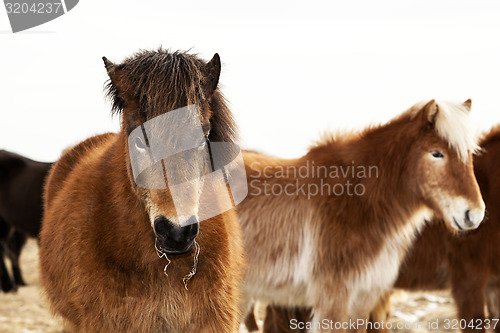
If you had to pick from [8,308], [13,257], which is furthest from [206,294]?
[13,257]

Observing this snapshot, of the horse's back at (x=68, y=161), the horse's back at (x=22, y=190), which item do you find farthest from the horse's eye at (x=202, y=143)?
the horse's back at (x=22, y=190)

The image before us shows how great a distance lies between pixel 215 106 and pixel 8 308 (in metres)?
5.89

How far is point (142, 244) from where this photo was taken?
7.35ft

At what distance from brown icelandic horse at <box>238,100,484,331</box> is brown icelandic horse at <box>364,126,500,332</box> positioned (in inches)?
14.9

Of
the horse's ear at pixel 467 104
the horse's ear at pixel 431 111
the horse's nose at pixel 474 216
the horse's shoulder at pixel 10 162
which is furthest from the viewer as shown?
the horse's shoulder at pixel 10 162

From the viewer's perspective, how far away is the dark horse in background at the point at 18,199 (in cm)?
723

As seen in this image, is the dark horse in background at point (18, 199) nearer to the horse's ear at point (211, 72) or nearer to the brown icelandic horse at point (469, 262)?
the brown icelandic horse at point (469, 262)

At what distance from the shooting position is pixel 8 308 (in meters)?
6.66

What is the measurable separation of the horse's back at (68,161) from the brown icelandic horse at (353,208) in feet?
6.39

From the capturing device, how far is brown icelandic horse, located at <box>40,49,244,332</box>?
6.91 feet

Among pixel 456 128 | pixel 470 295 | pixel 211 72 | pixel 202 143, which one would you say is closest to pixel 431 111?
pixel 456 128

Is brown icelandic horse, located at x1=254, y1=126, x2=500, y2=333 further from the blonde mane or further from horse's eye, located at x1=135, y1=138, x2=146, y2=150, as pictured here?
horse's eye, located at x1=135, y1=138, x2=146, y2=150

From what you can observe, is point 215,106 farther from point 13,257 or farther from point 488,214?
point 13,257

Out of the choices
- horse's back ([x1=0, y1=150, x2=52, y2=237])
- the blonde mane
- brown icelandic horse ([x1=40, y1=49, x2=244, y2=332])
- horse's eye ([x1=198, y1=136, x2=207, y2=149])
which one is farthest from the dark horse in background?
horse's eye ([x1=198, y1=136, x2=207, y2=149])
